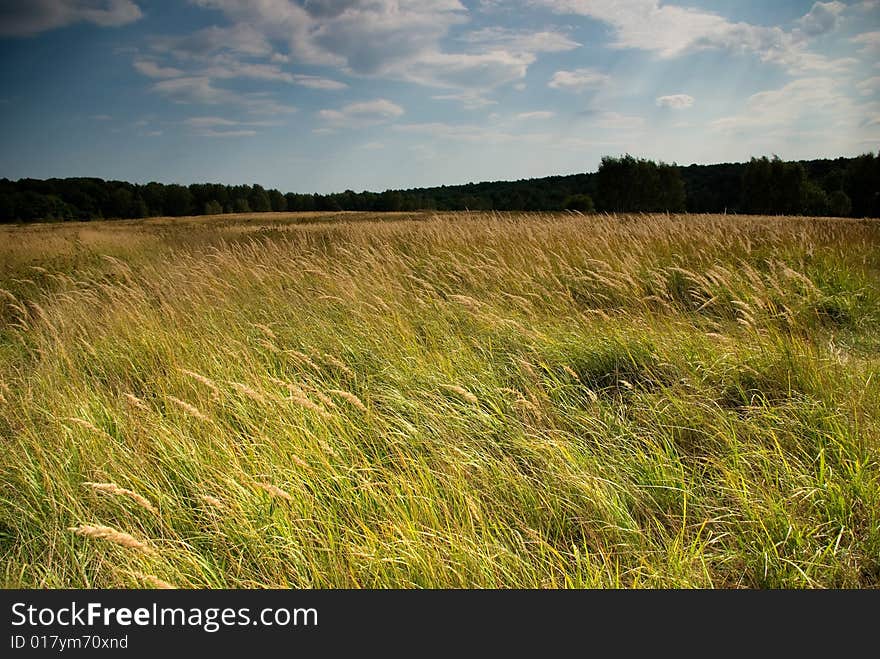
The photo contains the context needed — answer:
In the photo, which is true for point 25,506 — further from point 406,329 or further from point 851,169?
point 851,169

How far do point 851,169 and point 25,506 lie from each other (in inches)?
2809

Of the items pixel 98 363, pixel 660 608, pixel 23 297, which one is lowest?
pixel 660 608

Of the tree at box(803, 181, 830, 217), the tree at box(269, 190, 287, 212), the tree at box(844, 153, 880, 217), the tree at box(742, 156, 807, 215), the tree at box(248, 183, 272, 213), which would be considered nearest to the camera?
the tree at box(844, 153, 880, 217)

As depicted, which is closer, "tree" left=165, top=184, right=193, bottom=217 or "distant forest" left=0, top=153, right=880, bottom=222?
"distant forest" left=0, top=153, right=880, bottom=222

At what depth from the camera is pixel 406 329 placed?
3.69 metres

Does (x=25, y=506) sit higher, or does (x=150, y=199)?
(x=150, y=199)

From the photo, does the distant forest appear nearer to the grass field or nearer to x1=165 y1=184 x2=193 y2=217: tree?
x1=165 y1=184 x2=193 y2=217: tree

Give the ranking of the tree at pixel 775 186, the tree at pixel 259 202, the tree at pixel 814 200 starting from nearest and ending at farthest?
the tree at pixel 775 186
the tree at pixel 814 200
the tree at pixel 259 202

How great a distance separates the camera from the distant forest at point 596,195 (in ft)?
157

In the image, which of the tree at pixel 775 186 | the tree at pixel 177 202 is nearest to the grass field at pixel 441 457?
the tree at pixel 775 186

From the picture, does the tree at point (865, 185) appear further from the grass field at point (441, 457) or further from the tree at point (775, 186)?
the grass field at point (441, 457)

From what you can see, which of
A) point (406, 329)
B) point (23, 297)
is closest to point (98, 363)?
point (406, 329)

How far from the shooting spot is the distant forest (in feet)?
157

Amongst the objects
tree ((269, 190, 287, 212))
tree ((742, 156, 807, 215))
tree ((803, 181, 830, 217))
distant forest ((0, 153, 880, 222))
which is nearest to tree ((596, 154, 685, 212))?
distant forest ((0, 153, 880, 222))
